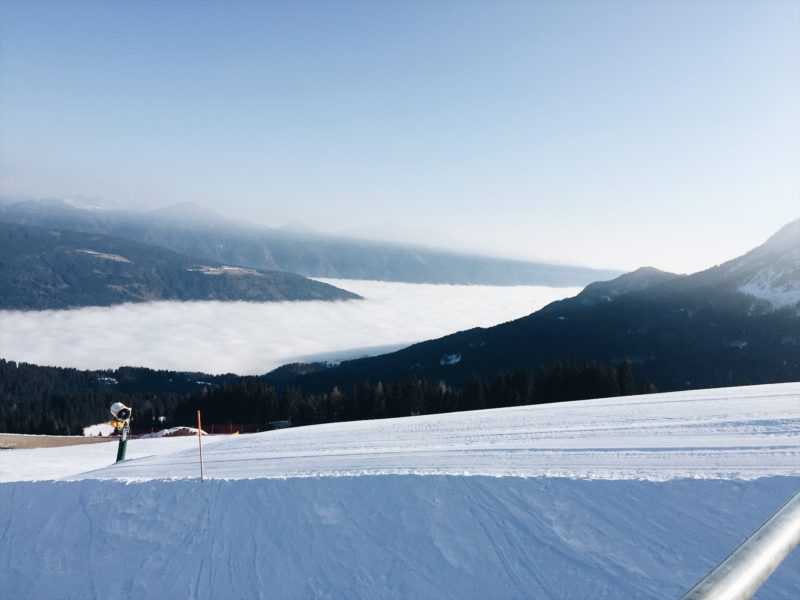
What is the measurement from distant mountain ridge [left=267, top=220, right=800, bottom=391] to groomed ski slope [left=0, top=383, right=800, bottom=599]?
10358cm

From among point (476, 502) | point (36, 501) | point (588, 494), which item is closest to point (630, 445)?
point (588, 494)

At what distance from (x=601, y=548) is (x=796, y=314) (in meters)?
170

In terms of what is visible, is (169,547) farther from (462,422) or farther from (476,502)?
(462,422)

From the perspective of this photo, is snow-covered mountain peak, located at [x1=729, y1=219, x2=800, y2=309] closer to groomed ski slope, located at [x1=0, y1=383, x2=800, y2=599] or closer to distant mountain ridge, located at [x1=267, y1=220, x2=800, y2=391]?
distant mountain ridge, located at [x1=267, y1=220, x2=800, y2=391]

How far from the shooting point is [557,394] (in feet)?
178

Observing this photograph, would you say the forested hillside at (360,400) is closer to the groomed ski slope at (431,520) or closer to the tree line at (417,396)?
the tree line at (417,396)

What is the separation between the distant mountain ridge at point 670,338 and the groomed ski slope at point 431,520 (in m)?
104

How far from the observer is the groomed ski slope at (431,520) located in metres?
5.31

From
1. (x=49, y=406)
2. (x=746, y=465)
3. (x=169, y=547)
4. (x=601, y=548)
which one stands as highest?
(x=746, y=465)

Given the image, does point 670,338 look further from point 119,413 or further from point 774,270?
point 119,413

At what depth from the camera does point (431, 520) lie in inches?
253

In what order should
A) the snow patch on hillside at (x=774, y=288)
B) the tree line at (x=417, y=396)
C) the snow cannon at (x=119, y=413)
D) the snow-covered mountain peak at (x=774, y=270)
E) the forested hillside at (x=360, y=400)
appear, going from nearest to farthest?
the snow cannon at (x=119, y=413) → the tree line at (x=417, y=396) → the forested hillside at (x=360, y=400) → the snow patch on hillside at (x=774, y=288) → the snow-covered mountain peak at (x=774, y=270)

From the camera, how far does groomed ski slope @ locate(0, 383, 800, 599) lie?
5312mm

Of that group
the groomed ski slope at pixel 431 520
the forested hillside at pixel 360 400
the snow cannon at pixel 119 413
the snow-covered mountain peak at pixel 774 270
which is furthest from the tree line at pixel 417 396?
the snow-covered mountain peak at pixel 774 270
